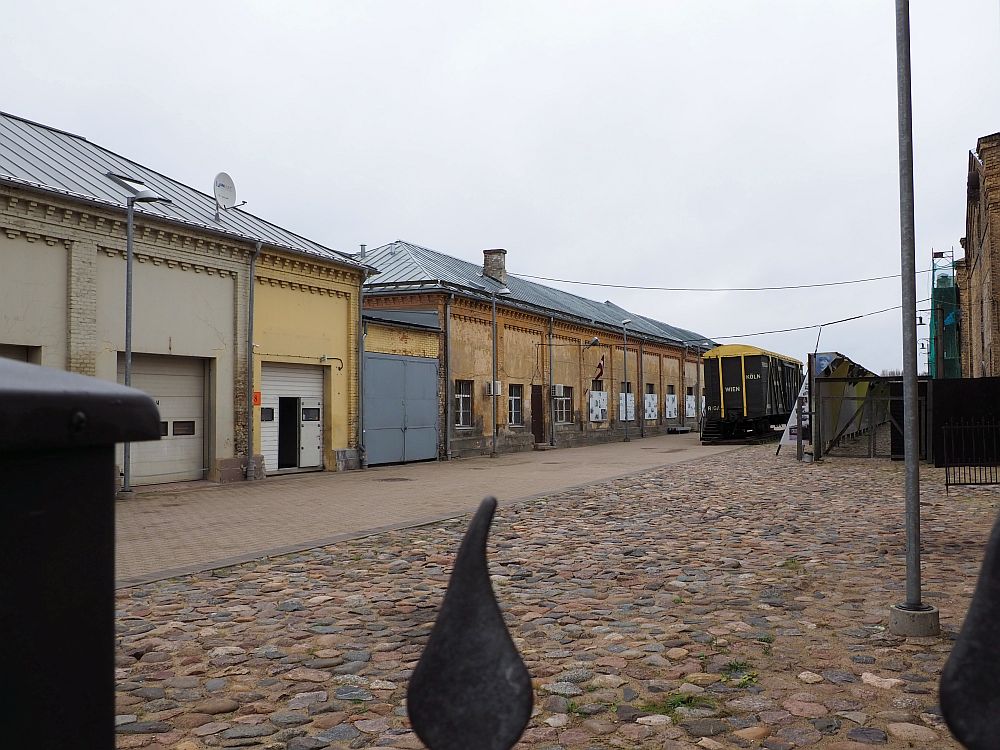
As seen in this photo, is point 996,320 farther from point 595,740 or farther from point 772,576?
point 595,740

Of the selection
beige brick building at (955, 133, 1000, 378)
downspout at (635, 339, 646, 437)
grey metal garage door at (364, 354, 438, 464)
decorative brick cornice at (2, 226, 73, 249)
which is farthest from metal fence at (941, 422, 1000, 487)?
downspout at (635, 339, 646, 437)

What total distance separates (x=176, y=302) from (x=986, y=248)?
20723 millimetres

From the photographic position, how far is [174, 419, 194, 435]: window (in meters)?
17.1

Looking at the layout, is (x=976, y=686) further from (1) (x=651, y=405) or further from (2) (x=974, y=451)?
(1) (x=651, y=405)

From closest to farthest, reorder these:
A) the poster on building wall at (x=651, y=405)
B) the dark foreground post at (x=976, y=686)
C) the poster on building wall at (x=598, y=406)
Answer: the dark foreground post at (x=976, y=686) < the poster on building wall at (x=598, y=406) < the poster on building wall at (x=651, y=405)

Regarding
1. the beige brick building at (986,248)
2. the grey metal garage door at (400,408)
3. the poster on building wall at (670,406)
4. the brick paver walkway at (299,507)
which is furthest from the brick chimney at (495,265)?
the beige brick building at (986,248)

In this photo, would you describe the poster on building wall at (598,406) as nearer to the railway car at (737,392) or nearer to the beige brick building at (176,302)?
the railway car at (737,392)

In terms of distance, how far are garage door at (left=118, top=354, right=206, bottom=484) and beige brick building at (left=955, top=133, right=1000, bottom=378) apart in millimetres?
19664

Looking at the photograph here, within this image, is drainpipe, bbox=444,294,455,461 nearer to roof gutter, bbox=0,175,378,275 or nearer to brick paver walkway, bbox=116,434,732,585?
brick paver walkway, bbox=116,434,732,585

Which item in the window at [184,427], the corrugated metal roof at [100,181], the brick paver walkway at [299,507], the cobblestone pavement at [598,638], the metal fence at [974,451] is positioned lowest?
the brick paver walkway at [299,507]

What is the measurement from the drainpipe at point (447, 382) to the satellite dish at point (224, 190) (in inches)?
324

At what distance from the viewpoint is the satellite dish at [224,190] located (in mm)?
19797

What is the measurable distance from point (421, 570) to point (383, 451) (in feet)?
49.1

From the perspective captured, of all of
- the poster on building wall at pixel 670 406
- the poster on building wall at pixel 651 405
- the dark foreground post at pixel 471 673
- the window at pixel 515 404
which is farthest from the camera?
the poster on building wall at pixel 670 406
